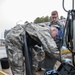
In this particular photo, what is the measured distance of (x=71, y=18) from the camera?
426cm

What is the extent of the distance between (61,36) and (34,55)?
672 millimetres

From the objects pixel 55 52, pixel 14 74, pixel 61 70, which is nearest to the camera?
pixel 55 52

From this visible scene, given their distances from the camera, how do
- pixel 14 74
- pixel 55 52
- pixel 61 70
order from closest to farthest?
pixel 55 52 < pixel 14 74 < pixel 61 70

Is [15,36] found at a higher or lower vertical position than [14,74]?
higher

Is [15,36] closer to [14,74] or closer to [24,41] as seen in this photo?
[24,41]

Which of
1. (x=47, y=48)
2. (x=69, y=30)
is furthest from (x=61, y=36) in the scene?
(x=47, y=48)

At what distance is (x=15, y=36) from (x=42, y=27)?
0.51 m

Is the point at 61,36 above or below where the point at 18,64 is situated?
above

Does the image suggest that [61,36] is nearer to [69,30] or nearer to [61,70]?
[69,30]

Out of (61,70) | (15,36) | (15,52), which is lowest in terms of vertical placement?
(61,70)

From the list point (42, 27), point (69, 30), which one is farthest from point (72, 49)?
point (42, 27)

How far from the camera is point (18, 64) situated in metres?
4.22

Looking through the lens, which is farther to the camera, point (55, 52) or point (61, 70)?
point (61, 70)

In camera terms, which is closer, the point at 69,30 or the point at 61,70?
the point at 69,30
